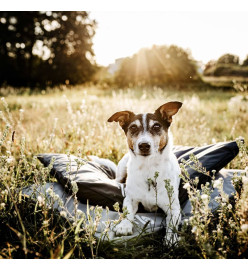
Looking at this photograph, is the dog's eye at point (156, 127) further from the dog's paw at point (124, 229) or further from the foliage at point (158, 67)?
the foliage at point (158, 67)

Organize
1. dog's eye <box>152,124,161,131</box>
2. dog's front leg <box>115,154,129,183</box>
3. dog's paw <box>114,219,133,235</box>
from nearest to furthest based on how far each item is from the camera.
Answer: dog's paw <box>114,219,133,235</box> → dog's eye <box>152,124,161,131</box> → dog's front leg <box>115,154,129,183</box>

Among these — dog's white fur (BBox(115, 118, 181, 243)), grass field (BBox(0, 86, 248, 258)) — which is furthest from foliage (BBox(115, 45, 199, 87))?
dog's white fur (BBox(115, 118, 181, 243))

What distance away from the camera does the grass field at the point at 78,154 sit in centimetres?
211

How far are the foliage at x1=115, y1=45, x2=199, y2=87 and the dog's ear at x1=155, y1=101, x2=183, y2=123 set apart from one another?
1188cm

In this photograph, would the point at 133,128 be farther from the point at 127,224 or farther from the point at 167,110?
the point at 127,224

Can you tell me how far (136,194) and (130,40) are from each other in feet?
7.99

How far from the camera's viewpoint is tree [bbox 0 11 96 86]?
17609 mm

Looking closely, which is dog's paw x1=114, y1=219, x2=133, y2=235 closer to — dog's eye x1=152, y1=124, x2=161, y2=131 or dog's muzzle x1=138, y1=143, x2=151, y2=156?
dog's muzzle x1=138, y1=143, x2=151, y2=156

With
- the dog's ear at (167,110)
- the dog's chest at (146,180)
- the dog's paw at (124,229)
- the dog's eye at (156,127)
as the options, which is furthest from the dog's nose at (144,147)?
the dog's paw at (124,229)

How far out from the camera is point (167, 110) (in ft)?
10.3

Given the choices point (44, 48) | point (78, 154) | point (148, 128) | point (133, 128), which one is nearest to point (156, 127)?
point (148, 128)

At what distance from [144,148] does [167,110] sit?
660 millimetres

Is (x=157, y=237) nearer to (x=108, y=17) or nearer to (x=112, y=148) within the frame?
(x=112, y=148)
